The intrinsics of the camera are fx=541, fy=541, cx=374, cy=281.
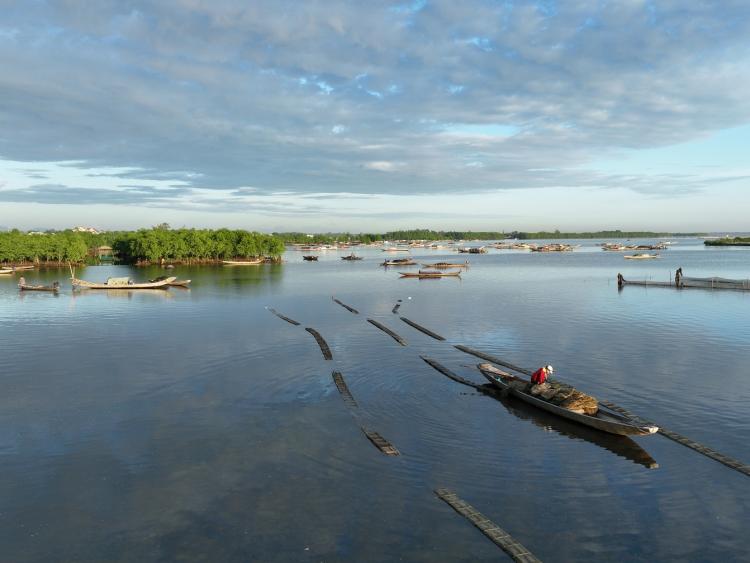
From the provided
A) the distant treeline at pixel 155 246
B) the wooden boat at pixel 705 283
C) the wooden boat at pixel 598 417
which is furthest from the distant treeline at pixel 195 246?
the wooden boat at pixel 598 417

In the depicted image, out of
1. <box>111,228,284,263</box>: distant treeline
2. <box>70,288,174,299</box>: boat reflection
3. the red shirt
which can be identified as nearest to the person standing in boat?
the red shirt

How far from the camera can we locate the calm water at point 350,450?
476 inches

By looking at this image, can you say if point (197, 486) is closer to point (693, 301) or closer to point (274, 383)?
point (274, 383)

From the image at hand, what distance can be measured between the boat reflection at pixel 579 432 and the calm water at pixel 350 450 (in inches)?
3.6

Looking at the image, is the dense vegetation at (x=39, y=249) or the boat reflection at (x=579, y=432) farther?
the dense vegetation at (x=39, y=249)

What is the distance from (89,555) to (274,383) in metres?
13.2

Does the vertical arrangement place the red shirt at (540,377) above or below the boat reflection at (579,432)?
above

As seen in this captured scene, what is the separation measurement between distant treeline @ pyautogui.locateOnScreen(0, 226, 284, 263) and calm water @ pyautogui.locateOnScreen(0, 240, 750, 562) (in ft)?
295

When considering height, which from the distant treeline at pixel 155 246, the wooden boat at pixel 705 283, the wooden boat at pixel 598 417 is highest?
the distant treeline at pixel 155 246

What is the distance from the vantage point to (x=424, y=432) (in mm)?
18312

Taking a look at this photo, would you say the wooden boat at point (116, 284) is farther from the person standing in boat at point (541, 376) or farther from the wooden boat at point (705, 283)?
the person standing in boat at point (541, 376)

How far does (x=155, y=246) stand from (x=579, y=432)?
120213 millimetres

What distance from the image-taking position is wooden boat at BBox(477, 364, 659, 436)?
16.8m

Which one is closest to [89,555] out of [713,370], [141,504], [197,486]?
[141,504]
